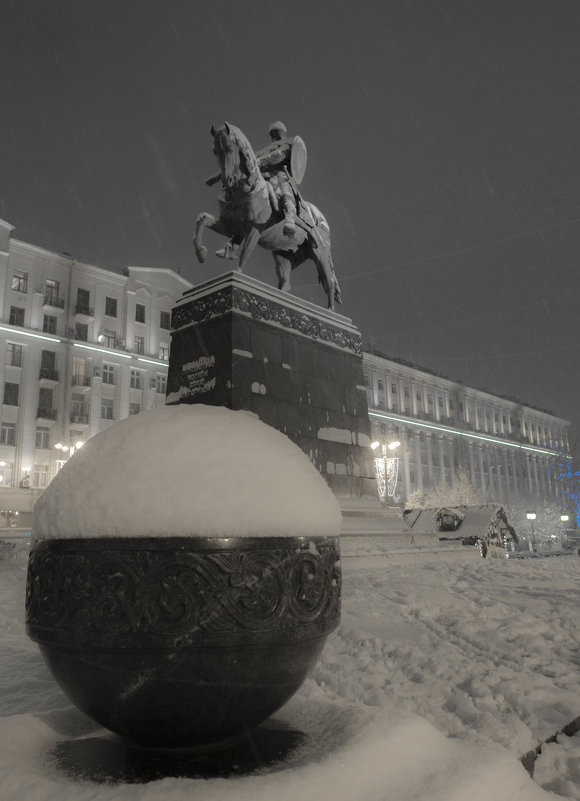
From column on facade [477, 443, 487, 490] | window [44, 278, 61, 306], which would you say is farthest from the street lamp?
column on facade [477, 443, 487, 490]

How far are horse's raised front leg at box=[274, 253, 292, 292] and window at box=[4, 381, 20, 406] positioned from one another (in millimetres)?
36087

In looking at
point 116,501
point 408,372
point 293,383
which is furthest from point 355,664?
point 408,372

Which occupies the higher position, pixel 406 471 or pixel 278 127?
pixel 278 127

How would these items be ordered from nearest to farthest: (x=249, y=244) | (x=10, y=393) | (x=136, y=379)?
(x=249, y=244) < (x=10, y=393) < (x=136, y=379)

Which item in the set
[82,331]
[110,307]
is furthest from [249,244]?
[110,307]

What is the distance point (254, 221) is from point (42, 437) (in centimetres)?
3730

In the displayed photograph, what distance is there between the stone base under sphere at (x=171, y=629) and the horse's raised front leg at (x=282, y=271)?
9.94 meters

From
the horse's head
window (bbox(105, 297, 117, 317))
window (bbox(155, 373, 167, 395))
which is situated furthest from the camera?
window (bbox(155, 373, 167, 395))

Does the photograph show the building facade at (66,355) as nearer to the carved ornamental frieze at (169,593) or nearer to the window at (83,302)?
the window at (83,302)

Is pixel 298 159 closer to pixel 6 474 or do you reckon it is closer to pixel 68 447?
pixel 68 447

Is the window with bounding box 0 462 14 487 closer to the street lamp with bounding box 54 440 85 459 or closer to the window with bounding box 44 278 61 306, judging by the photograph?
the street lamp with bounding box 54 440 85 459

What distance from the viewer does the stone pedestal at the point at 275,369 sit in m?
8.70

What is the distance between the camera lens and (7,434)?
41031mm

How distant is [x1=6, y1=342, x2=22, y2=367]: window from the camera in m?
43.1
